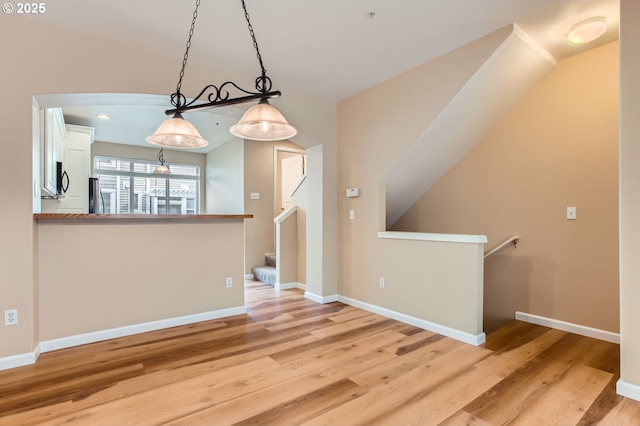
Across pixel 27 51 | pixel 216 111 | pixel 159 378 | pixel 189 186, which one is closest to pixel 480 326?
pixel 159 378

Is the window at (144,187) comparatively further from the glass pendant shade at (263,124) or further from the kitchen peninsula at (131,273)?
the glass pendant shade at (263,124)

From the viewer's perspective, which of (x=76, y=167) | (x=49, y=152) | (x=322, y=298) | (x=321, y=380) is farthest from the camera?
(x=76, y=167)

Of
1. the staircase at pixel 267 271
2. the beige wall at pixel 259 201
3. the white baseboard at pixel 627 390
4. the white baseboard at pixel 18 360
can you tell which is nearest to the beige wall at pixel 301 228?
the staircase at pixel 267 271

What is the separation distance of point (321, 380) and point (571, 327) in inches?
104

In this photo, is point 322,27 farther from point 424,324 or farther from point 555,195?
point 424,324

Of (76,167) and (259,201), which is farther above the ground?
(76,167)

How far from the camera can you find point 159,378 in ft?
7.48

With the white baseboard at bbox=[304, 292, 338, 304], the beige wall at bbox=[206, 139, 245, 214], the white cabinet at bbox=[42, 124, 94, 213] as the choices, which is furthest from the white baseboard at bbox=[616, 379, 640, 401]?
the white cabinet at bbox=[42, 124, 94, 213]

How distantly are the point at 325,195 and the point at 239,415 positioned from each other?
113 inches

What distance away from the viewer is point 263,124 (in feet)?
7.56

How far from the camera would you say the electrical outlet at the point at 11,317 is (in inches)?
95.7

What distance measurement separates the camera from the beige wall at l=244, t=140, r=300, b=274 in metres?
6.20

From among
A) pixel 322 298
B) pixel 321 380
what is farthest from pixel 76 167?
pixel 321 380

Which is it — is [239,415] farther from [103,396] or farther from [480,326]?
[480,326]
